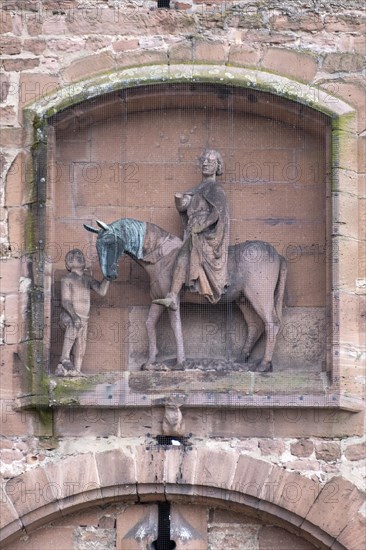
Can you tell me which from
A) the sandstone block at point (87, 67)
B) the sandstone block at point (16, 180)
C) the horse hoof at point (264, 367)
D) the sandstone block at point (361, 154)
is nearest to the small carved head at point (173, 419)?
the horse hoof at point (264, 367)

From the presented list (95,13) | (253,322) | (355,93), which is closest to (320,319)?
(253,322)

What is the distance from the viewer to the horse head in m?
13.8

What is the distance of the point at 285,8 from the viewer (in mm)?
14164

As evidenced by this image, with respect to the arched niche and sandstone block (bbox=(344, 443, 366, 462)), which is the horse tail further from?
sandstone block (bbox=(344, 443, 366, 462))

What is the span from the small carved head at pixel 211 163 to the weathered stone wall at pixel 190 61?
1.84ft

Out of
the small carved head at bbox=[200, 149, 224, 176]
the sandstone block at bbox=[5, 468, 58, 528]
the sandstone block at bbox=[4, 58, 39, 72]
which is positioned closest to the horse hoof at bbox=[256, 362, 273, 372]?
the small carved head at bbox=[200, 149, 224, 176]

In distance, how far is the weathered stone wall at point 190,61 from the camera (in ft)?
44.7

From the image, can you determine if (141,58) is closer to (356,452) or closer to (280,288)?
(280,288)

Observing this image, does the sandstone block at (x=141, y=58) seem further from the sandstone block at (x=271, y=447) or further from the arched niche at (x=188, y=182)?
the sandstone block at (x=271, y=447)

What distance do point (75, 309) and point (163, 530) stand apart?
140 cm

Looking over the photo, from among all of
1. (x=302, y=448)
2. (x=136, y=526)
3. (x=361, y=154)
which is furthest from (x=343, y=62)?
(x=136, y=526)

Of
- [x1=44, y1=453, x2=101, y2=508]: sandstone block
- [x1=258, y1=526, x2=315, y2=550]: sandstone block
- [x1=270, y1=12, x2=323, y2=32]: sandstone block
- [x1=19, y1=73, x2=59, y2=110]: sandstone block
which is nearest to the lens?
[x1=44, y1=453, x2=101, y2=508]: sandstone block

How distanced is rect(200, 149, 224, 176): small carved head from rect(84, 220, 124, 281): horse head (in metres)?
0.70

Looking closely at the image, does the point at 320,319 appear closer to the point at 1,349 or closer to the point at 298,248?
the point at 298,248
